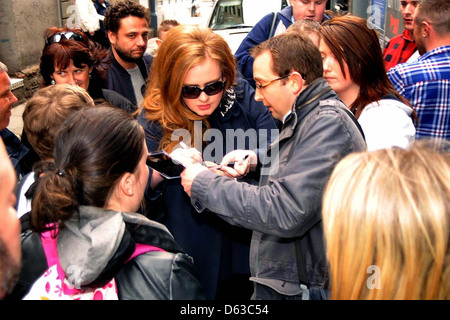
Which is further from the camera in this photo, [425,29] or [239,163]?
[425,29]

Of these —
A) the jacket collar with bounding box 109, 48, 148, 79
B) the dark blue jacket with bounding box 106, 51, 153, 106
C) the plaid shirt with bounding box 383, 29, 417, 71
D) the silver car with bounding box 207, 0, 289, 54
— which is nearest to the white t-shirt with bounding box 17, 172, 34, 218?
the dark blue jacket with bounding box 106, 51, 153, 106

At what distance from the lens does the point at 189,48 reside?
8.06ft

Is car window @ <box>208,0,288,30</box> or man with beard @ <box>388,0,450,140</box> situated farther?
car window @ <box>208,0,288,30</box>

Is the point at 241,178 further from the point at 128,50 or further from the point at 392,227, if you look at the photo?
the point at 128,50

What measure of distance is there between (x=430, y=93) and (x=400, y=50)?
58.0 inches

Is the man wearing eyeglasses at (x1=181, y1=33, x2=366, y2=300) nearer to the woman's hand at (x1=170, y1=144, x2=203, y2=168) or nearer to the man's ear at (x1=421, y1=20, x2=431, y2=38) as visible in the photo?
the woman's hand at (x1=170, y1=144, x2=203, y2=168)

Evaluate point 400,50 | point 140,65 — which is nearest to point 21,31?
point 140,65

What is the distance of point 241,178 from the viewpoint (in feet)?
7.94

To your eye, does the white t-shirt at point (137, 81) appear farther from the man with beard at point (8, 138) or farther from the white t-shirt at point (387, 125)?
the white t-shirt at point (387, 125)

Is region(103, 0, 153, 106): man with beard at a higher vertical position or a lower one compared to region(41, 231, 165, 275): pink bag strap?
higher

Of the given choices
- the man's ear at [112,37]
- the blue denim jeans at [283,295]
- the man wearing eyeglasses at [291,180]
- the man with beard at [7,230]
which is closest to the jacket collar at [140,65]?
the man's ear at [112,37]

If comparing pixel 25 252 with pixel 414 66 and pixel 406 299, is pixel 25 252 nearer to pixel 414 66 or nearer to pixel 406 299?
pixel 406 299

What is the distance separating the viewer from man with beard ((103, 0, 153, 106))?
12.7 feet

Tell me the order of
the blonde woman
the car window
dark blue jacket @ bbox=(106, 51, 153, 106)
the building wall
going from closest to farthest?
the blonde woman
dark blue jacket @ bbox=(106, 51, 153, 106)
the building wall
the car window
